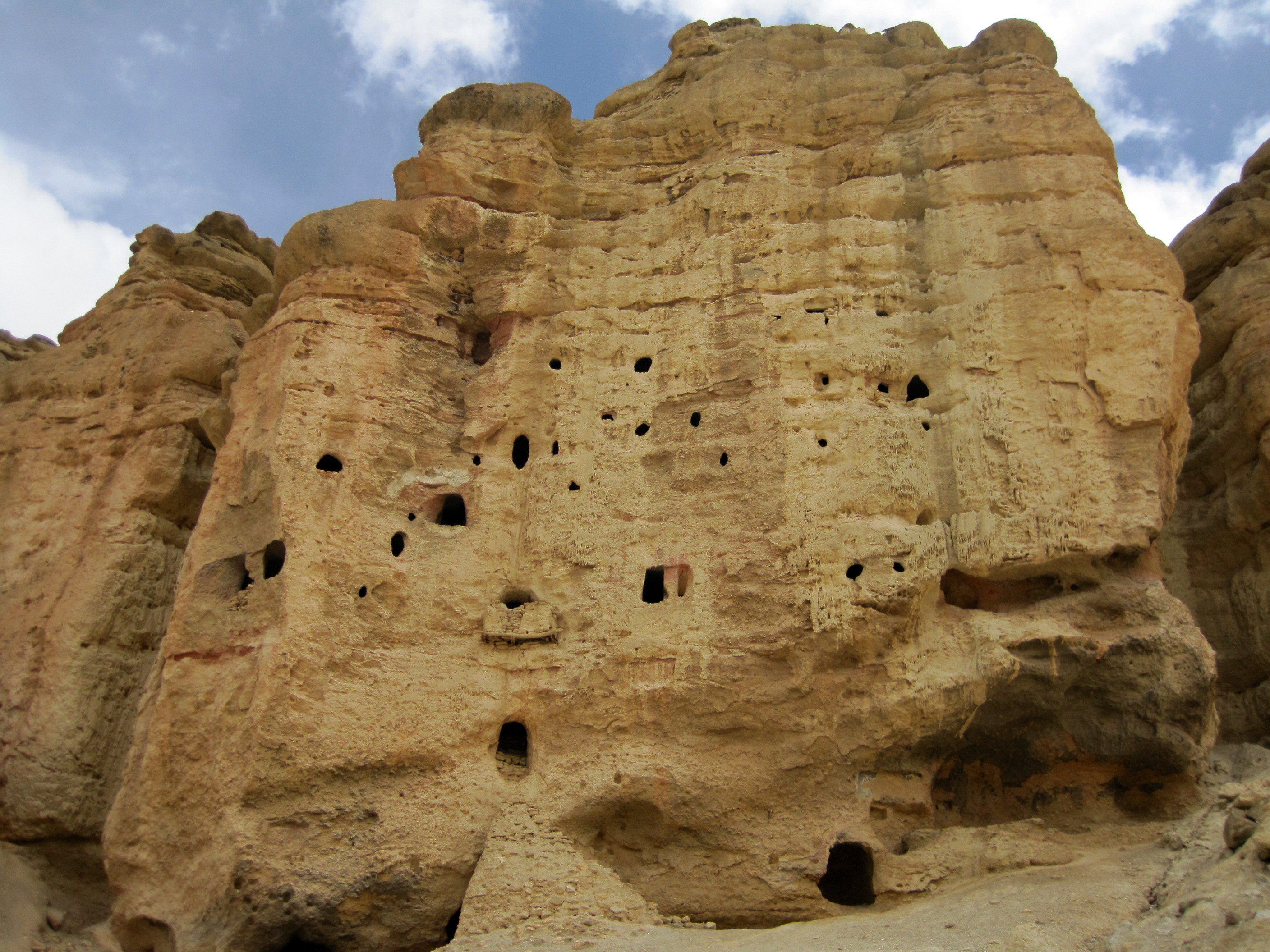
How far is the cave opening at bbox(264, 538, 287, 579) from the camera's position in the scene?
10539 mm

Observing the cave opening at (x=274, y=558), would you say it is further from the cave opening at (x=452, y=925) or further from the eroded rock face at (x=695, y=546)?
the cave opening at (x=452, y=925)

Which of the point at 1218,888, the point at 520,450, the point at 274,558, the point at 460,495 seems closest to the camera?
the point at 1218,888

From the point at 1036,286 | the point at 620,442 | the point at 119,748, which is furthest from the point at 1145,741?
the point at 119,748

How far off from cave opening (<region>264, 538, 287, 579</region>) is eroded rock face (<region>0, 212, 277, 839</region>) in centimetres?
252

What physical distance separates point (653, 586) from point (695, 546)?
2.08ft

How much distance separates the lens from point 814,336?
11.6 m

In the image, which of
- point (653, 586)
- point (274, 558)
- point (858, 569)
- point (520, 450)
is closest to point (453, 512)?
point (520, 450)

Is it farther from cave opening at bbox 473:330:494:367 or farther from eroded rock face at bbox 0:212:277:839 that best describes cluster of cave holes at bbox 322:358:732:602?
eroded rock face at bbox 0:212:277:839

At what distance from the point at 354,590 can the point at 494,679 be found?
1.55 m

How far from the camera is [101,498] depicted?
44.8 feet

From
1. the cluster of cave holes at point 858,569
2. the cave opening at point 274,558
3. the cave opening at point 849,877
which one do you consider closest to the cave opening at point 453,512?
the cave opening at point 274,558

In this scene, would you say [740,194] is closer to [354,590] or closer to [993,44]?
[993,44]

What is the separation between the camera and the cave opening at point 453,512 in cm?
1155

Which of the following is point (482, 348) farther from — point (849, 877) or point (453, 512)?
point (849, 877)
